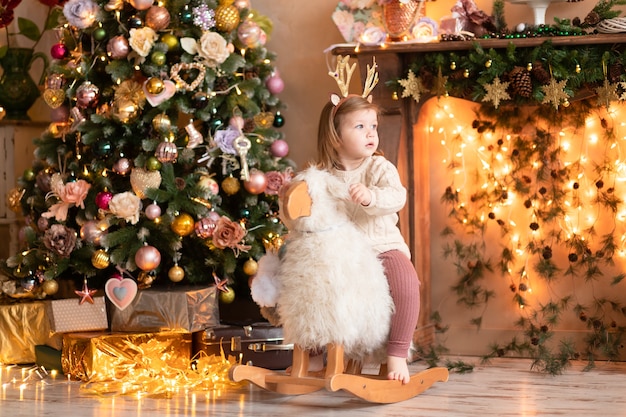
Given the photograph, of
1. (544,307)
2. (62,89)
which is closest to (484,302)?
(544,307)

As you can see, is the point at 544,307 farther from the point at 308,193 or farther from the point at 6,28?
the point at 6,28

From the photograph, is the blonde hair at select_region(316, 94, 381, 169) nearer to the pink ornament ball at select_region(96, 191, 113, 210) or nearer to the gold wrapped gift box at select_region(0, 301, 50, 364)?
the pink ornament ball at select_region(96, 191, 113, 210)

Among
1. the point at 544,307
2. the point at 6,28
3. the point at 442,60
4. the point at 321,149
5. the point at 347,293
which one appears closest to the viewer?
the point at 347,293

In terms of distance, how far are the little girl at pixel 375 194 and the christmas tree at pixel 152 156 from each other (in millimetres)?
684

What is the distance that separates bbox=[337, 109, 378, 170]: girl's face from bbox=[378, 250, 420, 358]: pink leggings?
37cm

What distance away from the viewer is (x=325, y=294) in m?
2.75

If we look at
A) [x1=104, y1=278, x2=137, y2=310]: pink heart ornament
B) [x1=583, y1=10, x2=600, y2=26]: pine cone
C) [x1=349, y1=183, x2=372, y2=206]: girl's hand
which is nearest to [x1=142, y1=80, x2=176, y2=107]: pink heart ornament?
[x1=104, y1=278, x2=137, y2=310]: pink heart ornament

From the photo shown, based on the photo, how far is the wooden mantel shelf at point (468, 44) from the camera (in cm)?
330

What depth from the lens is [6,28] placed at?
4484mm

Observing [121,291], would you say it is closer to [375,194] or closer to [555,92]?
[375,194]

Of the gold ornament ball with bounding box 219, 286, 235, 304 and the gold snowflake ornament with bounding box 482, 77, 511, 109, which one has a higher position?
the gold snowflake ornament with bounding box 482, 77, 511, 109

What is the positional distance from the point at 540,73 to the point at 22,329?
2205 mm

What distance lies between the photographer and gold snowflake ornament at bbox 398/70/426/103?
3572mm

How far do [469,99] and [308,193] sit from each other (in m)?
1.07
